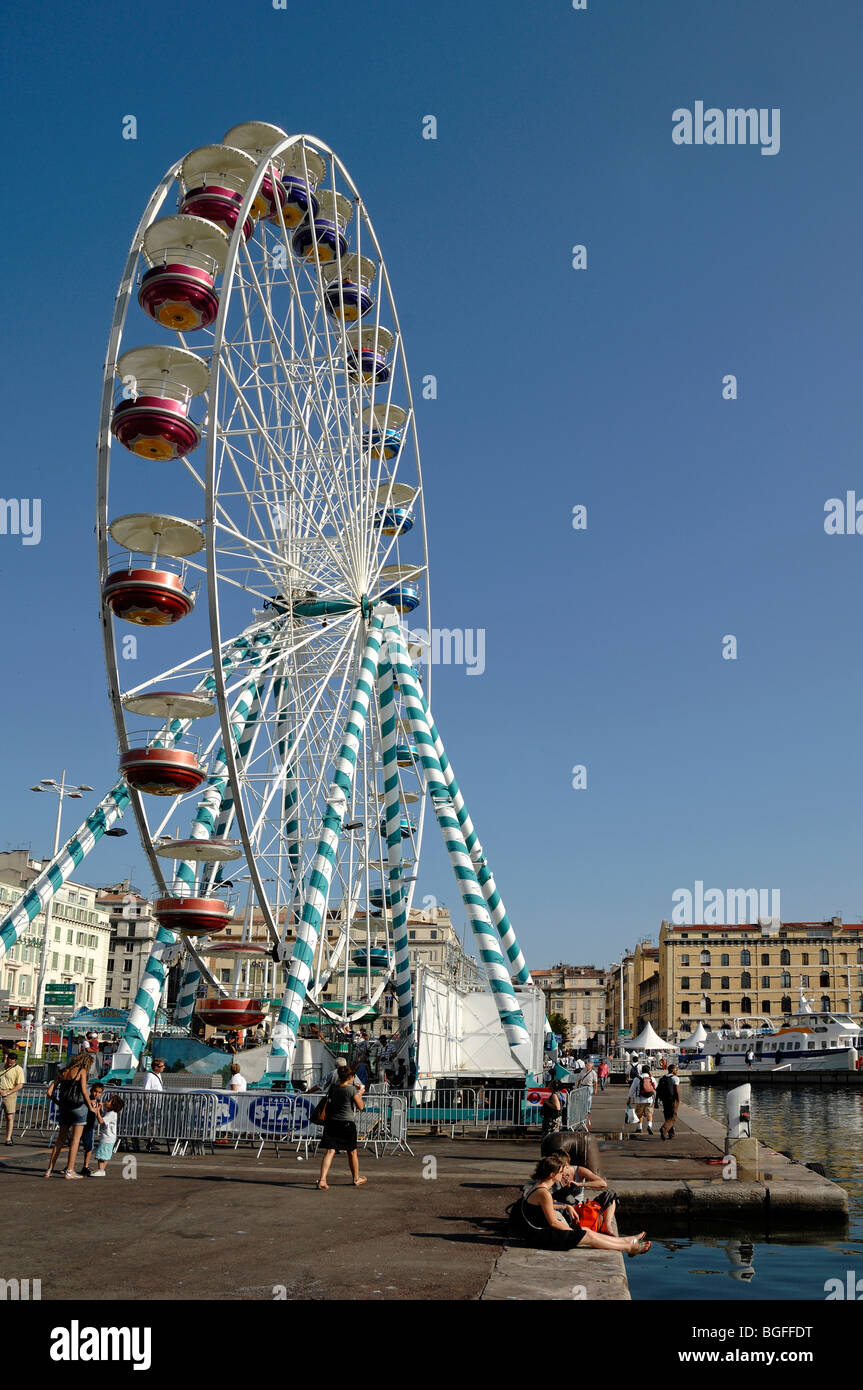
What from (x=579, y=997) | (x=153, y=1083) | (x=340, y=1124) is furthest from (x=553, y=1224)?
(x=579, y=997)

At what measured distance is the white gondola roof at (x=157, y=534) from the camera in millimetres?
25500

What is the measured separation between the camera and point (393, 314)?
37.2 metres

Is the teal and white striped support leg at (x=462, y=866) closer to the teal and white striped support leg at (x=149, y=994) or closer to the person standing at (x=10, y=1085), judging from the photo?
the teal and white striped support leg at (x=149, y=994)

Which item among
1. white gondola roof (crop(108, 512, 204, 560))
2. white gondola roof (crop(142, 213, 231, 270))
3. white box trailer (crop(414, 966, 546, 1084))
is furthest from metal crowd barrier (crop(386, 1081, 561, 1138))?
white gondola roof (crop(142, 213, 231, 270))

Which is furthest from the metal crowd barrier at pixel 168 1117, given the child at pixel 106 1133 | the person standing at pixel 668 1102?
the person standing at pixel 668 1102

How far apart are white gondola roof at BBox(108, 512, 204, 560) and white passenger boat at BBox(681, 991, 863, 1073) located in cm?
6287

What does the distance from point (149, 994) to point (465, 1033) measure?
8.01 meters

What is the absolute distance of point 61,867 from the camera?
3284cm

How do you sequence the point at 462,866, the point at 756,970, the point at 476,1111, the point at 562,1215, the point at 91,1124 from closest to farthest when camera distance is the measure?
the point at 562,1215 < the point at 91,1124 < the point at 476,1111 < the point at 462,866 < the point at 756,970

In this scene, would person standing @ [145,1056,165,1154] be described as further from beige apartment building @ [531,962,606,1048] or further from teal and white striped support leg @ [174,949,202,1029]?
beige apartment building @ [531,962,606,1048]

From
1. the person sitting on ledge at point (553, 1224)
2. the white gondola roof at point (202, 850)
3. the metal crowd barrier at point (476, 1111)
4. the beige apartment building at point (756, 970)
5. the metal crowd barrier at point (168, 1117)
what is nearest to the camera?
the person sitting on ledge at point (553, 1224)

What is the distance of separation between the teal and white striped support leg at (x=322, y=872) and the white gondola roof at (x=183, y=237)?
11.5 meters

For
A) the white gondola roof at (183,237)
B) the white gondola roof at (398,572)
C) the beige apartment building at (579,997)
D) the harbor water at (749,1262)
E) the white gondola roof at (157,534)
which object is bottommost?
the beige apartment building at (579,997)

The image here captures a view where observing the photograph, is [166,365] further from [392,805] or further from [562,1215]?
[562,1215]
